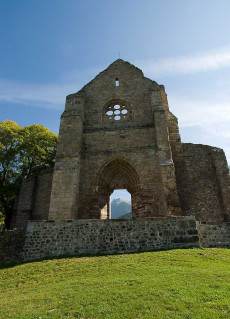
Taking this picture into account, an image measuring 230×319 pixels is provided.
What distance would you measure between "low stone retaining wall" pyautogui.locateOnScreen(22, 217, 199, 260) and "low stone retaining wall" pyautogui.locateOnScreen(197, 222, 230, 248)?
736 mm

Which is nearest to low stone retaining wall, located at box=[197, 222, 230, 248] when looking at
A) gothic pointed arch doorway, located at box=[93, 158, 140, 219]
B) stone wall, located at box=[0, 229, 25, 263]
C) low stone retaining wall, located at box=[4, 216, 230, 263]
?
low stone retaining wall, located at box=[4, 216, 230, 263]

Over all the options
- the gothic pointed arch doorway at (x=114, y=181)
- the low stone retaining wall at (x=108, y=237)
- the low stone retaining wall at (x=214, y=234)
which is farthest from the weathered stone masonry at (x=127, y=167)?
the low stone retaining wall at (x=108, y=237)

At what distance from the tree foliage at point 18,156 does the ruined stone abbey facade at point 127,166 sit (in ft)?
9.73

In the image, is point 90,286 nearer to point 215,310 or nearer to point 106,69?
point 215,310

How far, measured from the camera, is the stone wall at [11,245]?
26.6 ft

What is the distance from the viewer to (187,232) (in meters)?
7.79

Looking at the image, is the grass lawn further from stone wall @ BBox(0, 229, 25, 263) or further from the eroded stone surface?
the eroded stone surface

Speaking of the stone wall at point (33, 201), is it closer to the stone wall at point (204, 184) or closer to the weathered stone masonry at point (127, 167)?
the weathered stone masonry at point (127, 167)

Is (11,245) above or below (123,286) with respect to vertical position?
above

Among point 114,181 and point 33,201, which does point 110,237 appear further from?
point 33,201

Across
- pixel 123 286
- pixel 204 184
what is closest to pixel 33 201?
pixel 204 184

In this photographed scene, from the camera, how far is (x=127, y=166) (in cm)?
1278

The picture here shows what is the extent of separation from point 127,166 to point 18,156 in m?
9.72

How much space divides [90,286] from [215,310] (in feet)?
8.38
